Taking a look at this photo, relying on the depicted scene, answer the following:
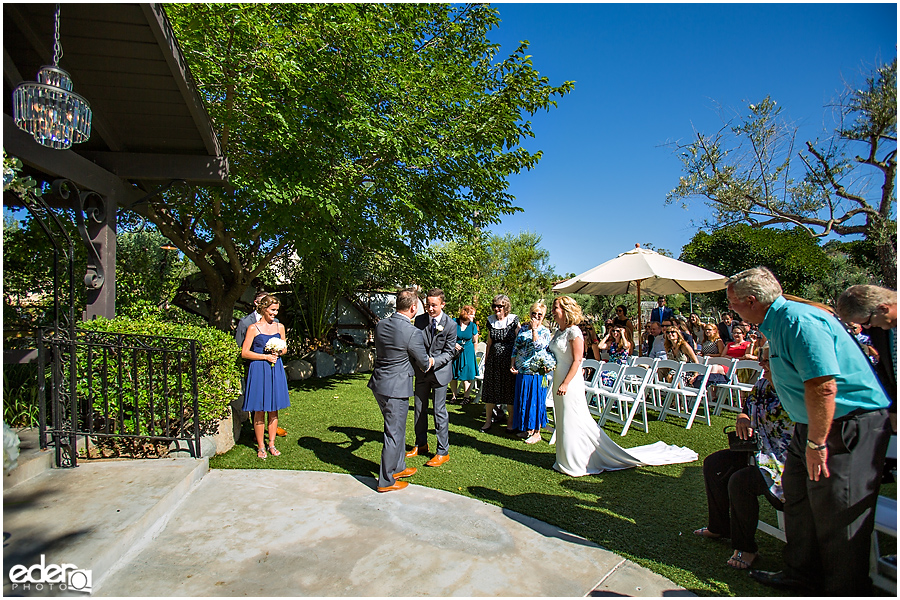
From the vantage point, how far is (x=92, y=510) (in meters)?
3.44

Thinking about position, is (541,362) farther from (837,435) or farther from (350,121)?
(350,121)

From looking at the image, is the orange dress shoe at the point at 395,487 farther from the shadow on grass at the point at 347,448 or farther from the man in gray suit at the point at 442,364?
the man in gray suit at the point at 442,364

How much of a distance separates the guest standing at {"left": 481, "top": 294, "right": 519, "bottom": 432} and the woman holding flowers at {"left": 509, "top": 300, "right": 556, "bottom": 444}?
35cm

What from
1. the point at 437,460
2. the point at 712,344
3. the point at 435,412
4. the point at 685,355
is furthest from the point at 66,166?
the point at 712,344

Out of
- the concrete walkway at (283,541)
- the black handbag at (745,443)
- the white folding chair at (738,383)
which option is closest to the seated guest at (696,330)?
the white folding chair at (738,383)

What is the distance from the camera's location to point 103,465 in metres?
4.38

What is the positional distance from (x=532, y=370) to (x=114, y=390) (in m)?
4.40

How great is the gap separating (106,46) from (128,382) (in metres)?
3.05

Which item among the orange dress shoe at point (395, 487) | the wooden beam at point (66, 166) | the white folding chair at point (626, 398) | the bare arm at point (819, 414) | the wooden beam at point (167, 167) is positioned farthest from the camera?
the white folding chair at point (626, 398)

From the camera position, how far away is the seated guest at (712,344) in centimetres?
921

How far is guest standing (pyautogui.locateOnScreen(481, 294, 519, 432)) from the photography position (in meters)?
6.82

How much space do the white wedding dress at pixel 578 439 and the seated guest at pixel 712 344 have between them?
15.3 ft

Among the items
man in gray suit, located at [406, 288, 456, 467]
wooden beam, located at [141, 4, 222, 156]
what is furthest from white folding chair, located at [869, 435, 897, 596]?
wooden beam, located at [141, 4, 222, 156]

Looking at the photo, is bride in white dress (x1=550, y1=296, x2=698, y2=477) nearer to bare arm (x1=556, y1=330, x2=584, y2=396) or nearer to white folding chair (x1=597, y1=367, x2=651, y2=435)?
bare arm (x1=556, y1=330, x2=584, y2=396)
